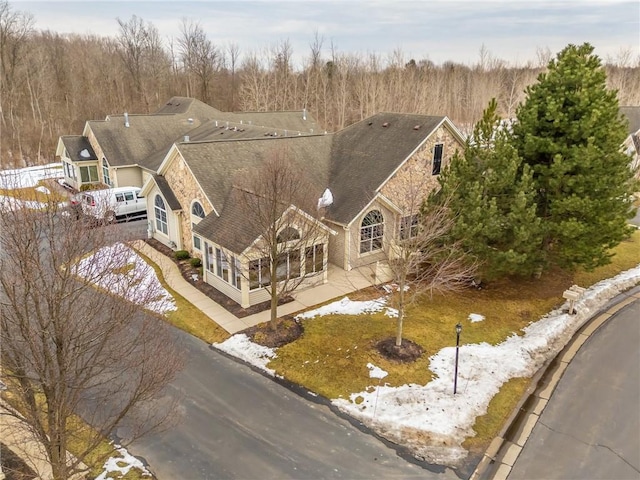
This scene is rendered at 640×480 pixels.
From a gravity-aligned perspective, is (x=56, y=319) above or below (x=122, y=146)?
below

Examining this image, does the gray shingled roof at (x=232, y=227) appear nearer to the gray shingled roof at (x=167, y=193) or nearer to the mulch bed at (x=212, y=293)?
the mulch bed at (x=212, y=293)

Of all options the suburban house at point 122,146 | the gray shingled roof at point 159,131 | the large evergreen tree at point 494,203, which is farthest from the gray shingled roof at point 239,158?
the large evergreen tree at point 494,203

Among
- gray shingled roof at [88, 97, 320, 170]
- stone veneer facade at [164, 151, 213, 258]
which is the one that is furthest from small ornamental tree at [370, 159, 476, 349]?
gray shingled roof at [88, 97, 320, 170]

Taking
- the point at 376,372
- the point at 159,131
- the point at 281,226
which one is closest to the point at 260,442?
the point at 376,372

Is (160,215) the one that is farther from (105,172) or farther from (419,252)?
(419,252)

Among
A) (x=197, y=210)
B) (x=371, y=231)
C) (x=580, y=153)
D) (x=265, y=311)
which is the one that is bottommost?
(x=265, y=311)

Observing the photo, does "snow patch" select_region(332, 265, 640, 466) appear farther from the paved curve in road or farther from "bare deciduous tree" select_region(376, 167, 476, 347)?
"bare deciduous tree" select_region(376, 167, 476, 347)
